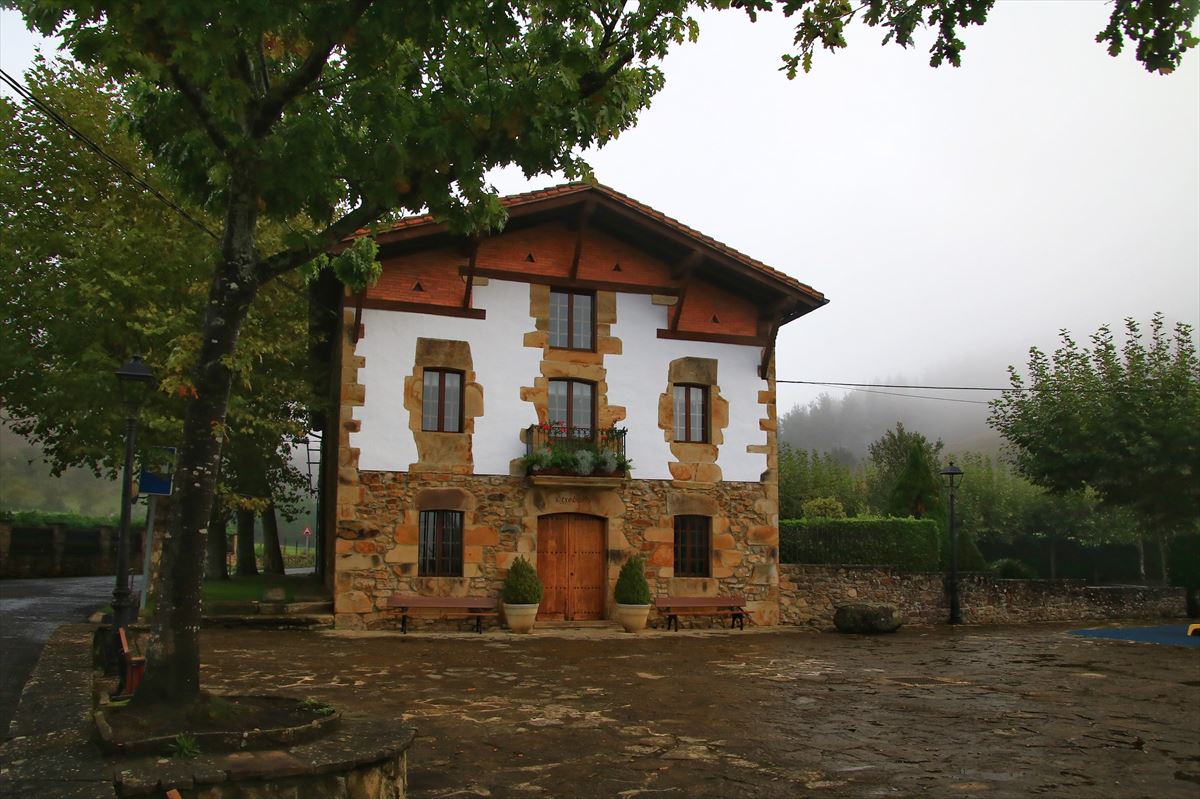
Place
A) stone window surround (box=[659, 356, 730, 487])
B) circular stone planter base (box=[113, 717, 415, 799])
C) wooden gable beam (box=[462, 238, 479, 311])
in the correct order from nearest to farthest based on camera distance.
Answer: circular stone planter base (box=[113, 717, 415, 799]), wooden gable beam (box=[462, 238, 479, 311]), stone window surround (box=[659, 356, 730, 487])

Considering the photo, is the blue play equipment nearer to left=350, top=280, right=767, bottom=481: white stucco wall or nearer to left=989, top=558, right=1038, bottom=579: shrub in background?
left=989, top=558, right=1038, bottom=579: shrub in background

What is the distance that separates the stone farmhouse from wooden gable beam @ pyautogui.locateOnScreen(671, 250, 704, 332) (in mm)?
45

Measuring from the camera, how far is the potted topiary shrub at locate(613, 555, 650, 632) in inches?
693

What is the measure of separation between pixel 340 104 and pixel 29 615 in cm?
1417

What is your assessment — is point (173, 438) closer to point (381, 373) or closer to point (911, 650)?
point (381, 373)

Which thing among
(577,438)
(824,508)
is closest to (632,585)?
(577,438)

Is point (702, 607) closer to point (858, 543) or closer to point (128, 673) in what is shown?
point (858, 543)

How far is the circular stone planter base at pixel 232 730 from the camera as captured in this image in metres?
4.98

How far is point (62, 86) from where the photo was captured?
1903cm

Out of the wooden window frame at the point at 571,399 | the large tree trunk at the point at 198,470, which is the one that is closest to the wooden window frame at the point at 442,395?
the wooden window frame at the point at 571,399

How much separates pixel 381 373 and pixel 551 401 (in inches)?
131

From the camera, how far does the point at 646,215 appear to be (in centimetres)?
1809

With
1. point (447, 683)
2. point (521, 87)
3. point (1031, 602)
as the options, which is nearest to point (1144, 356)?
point (1031, 602)

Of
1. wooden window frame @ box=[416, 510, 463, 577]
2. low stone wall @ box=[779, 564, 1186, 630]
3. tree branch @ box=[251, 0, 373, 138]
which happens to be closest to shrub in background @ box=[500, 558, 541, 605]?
wooden window frame @ box=[416, 510, 463, 577]
